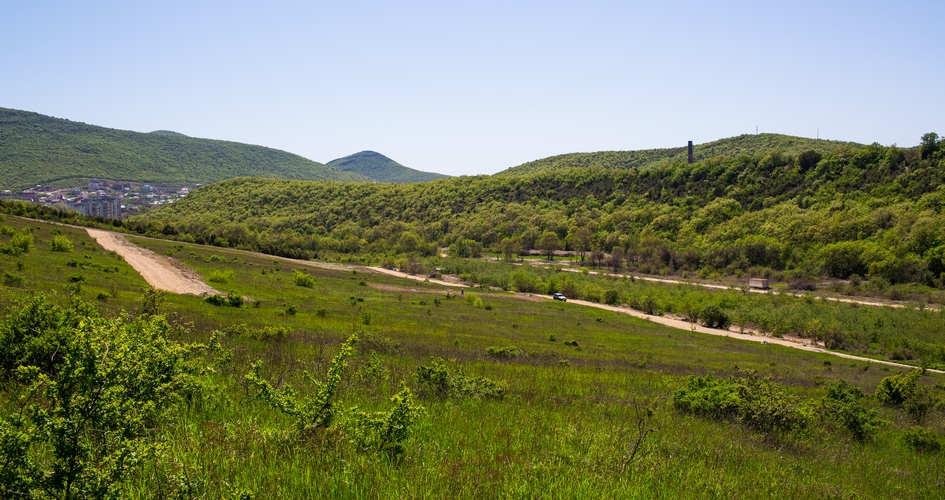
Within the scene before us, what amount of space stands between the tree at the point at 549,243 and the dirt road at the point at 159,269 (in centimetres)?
8624

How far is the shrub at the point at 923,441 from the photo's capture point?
38.7 feet

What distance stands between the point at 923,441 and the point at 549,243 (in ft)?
371

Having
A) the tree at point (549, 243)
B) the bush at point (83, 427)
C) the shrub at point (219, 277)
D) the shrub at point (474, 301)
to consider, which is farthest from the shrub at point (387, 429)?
the tree at point (549, 243)

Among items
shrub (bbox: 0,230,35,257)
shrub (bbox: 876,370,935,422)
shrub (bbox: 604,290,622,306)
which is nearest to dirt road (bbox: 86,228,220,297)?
shrub (bbox: 0,230,35,257)

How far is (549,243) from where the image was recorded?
408 ft

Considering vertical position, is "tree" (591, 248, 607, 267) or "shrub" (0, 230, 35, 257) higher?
"shrub" (0, 230, 35, 257)

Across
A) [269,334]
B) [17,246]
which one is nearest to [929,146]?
[269,334]

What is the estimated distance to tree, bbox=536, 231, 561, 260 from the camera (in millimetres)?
124312

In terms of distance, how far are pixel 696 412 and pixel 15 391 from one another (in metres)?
12.3

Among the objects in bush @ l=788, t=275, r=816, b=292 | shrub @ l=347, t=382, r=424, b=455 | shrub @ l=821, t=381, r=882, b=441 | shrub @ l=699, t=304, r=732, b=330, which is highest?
shrub @ l=347, t=382, r=424, b=455

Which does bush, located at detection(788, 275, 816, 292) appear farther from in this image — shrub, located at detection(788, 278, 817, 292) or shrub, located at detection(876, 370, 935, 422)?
shrub, located at detection(876, 370, 935, 422)

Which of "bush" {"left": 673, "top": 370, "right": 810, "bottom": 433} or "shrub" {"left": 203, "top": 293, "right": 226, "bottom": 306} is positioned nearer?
"bush" {"left": 673, "top": 370, "right": 810, "bottom": 433}

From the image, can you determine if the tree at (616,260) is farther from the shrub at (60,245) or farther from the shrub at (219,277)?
the shrub at (60,245)

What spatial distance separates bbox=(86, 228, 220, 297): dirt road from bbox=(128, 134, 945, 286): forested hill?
75.1 feet
